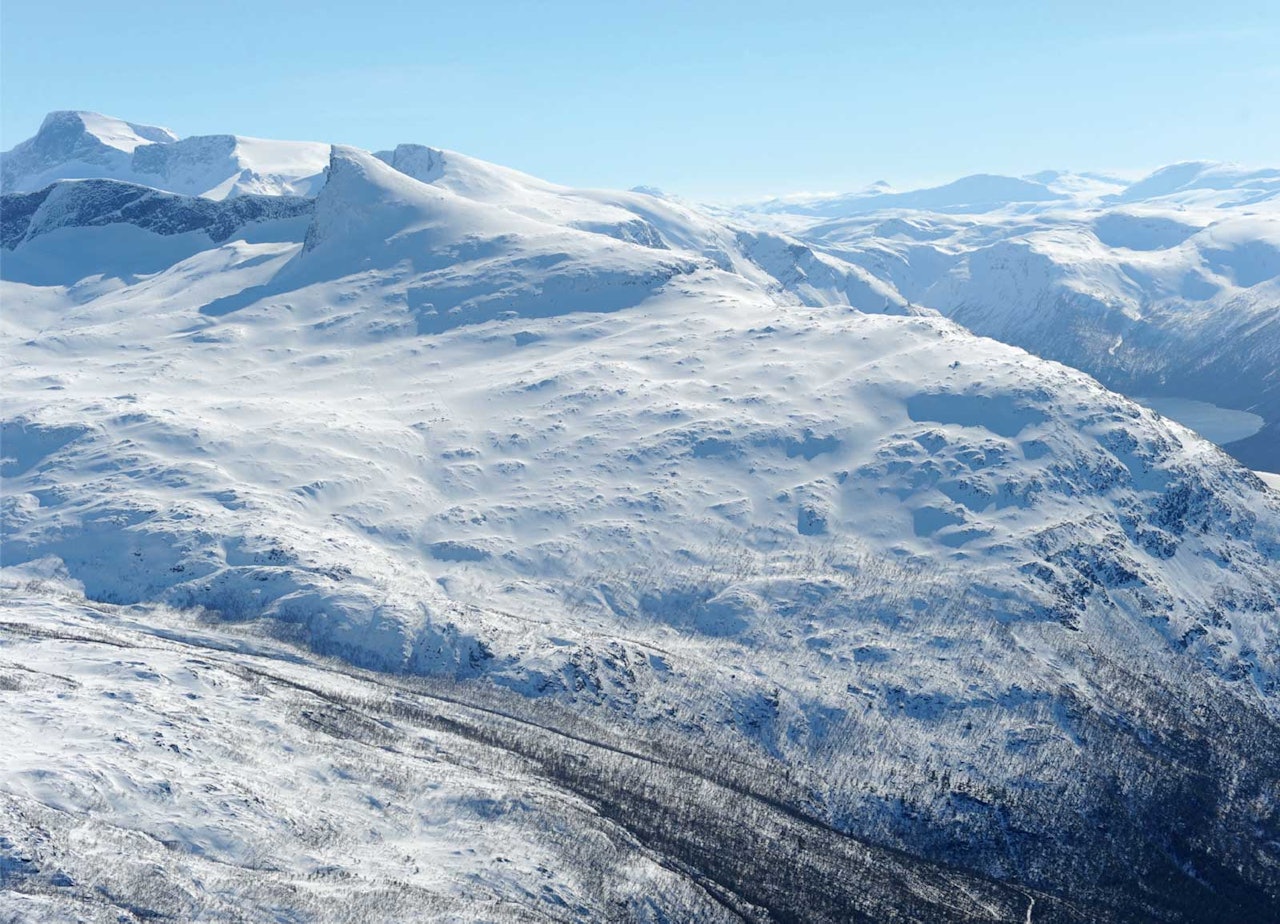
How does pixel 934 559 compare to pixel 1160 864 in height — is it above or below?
above

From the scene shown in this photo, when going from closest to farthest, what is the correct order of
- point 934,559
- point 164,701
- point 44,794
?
point 44,794
point 164,701
point 934,559

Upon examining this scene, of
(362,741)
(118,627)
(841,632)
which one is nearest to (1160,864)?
(841,632)

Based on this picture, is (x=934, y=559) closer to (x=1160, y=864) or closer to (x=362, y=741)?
(x=1160, y=864)

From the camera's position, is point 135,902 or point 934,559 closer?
point 135,902

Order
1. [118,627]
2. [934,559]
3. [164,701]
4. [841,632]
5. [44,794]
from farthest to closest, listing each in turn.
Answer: [934,559], [841,632], [118,627], [164,701], [44,794]

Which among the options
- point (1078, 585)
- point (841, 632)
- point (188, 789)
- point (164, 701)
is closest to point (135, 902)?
point (188, 789)

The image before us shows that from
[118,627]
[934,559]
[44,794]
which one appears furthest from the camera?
[934,559]

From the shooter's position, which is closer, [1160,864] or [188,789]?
[188,789]

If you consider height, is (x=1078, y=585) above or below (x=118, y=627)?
above

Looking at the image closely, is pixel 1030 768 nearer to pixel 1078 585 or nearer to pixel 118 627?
pixel 1078 585
